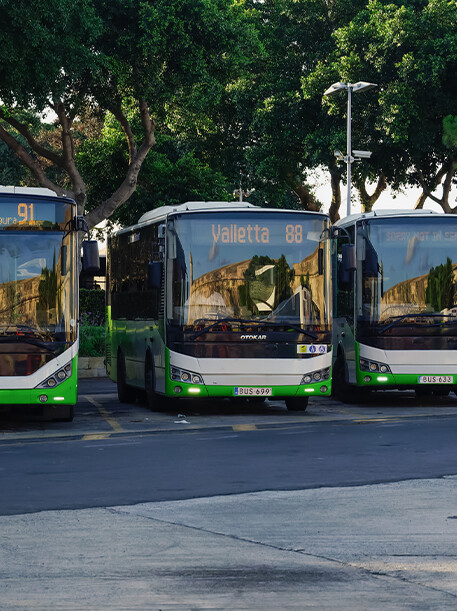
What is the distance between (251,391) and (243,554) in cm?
1057

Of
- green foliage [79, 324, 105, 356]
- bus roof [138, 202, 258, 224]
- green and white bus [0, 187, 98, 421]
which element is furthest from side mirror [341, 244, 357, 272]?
green foliage [79, 324, 105, 356]

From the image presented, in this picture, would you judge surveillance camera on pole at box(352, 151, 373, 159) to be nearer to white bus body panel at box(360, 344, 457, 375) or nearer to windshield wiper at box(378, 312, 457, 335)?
windshield wiper at box(378, 312, 457, 335)

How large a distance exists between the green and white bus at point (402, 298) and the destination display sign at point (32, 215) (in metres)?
5.65

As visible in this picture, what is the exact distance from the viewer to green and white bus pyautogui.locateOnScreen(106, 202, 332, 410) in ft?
61.0

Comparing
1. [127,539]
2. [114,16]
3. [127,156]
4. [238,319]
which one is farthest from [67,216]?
[127,156]

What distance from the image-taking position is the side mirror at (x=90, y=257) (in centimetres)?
1678

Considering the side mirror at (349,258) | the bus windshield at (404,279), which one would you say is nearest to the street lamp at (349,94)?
the bus windshield at (404,279)

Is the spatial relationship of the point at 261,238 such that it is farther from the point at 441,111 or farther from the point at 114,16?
the point at 441,111

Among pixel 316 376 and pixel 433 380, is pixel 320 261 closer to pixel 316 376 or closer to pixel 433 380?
pixel 316 376

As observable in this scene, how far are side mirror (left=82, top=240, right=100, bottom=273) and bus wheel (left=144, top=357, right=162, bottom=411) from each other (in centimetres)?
332

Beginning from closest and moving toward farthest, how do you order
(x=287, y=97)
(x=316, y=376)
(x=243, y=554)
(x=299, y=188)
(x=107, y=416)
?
(x=243, y=554) < (x=316, y=376) < (x=107, y=416) < (x=287, y=97) < (x=299, y=188)

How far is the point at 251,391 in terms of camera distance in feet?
61.2

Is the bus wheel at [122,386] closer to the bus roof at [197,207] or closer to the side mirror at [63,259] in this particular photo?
the bus roof at [197,207]

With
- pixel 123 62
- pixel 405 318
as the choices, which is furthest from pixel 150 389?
pixel 123 62
